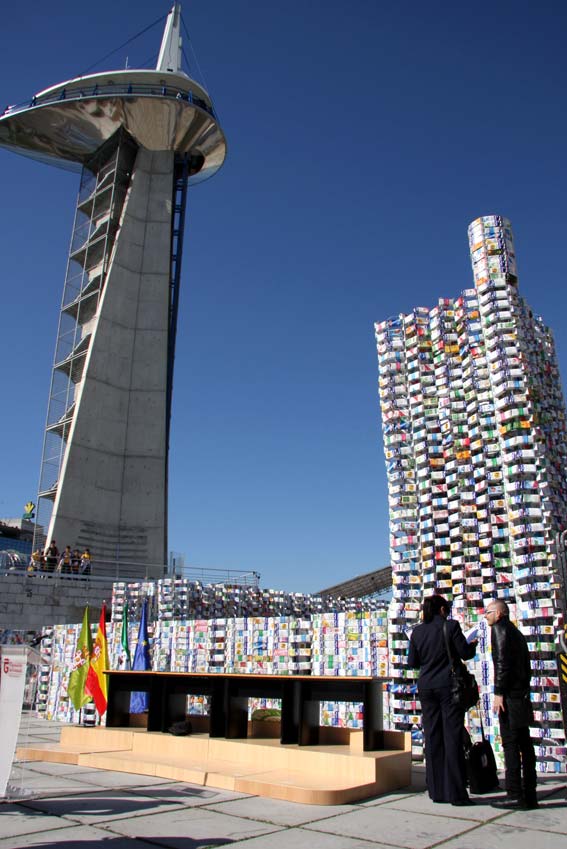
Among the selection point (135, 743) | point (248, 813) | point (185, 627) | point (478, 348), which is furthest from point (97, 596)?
point (248, 813)

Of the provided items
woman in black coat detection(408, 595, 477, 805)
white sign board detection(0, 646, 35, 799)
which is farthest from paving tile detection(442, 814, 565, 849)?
white sign board detection(0, 646, 35, 799)

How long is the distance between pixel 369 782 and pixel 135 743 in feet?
13.0

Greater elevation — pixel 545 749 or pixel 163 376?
→ pixel 163 376

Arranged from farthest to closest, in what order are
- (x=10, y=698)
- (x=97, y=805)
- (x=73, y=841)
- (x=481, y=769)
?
(x=10, y=698)
(x=481, y=769)
(x=97, y=805)
(x=73, y=841)

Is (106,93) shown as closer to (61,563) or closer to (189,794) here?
(61,563)

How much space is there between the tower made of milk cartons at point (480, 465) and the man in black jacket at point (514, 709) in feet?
8.12

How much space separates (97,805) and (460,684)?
341cm

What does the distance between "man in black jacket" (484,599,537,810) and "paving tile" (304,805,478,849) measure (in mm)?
733

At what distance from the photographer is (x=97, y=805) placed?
6141 mm

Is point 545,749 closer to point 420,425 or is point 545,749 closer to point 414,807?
point 414,807

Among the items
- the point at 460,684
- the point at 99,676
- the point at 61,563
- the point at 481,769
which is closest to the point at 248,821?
the point at 460,684

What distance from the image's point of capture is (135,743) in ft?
30.5

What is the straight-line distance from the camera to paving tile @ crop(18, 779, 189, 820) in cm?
572

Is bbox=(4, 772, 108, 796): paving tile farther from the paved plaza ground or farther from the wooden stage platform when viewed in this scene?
the wooden stage platform
